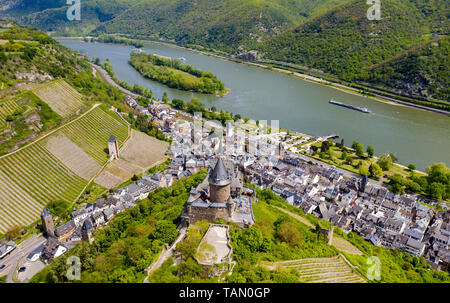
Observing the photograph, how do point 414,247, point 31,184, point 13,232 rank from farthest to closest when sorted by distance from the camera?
point 31,184 < point 414,247 < point 13,232

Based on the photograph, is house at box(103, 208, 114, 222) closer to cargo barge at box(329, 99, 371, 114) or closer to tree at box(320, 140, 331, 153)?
tree at box(320, 140, 331, 153)

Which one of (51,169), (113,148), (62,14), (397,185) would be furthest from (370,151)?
(62,14)

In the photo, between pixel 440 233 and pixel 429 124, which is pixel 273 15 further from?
pixel 440 233

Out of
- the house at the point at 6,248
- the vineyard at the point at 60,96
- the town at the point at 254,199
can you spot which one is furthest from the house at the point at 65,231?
the vineyard at the point at 60,96

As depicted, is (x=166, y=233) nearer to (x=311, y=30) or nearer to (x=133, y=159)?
(x=133, y=159)

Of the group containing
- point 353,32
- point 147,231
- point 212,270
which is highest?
point 353,32

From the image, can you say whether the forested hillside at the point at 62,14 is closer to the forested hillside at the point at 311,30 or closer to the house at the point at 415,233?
the forested hillside at the point at 311,30

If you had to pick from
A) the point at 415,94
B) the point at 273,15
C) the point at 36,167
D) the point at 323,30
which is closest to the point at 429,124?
the point at 415,94
